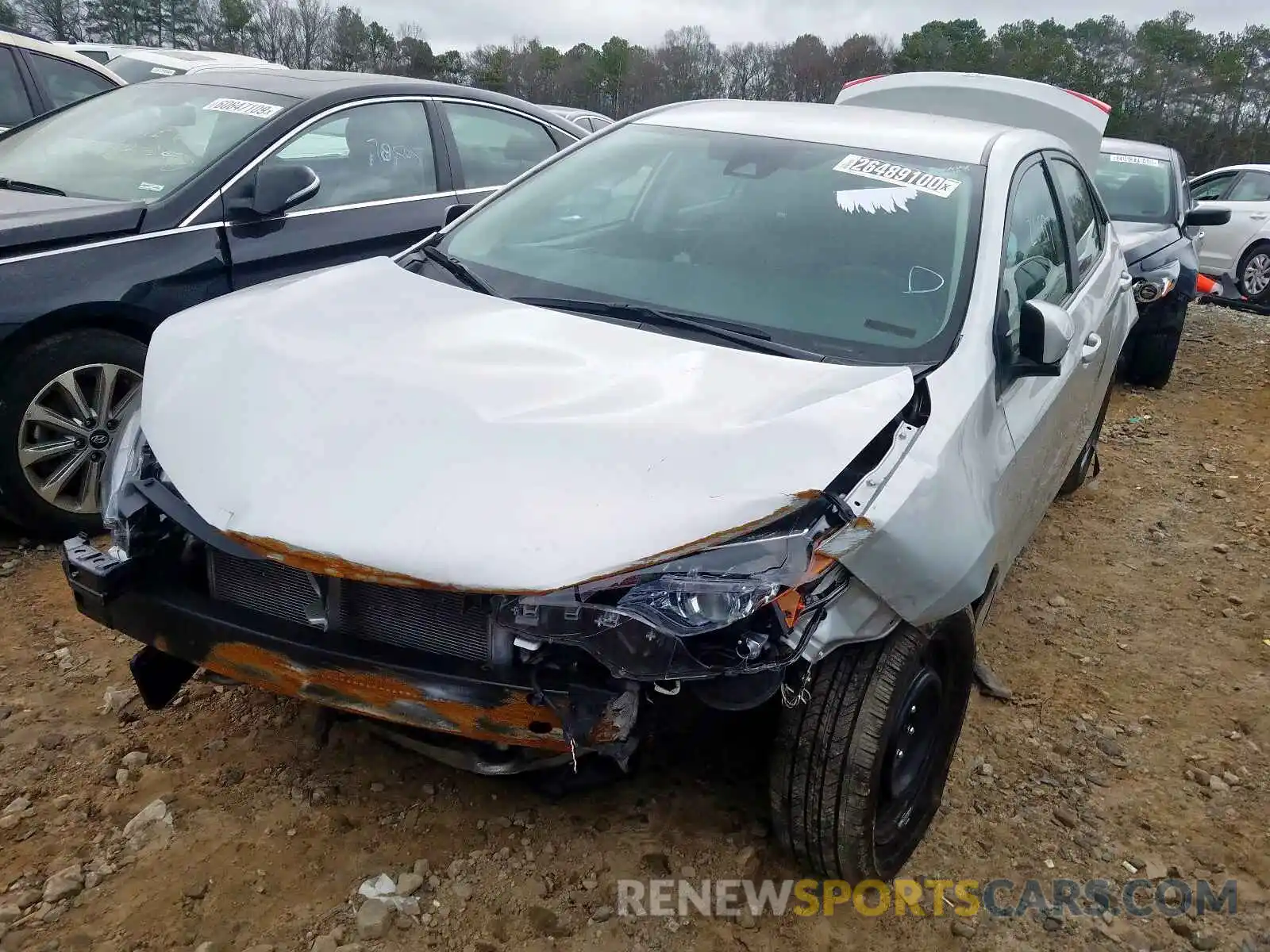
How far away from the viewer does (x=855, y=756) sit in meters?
2.03

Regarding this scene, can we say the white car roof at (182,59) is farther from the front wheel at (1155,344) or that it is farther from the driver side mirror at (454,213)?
the front wheel at (1155,344)

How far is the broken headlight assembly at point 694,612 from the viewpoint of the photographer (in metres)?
1.75

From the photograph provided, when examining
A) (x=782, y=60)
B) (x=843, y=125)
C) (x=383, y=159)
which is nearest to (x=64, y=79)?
(x=383, y=159)

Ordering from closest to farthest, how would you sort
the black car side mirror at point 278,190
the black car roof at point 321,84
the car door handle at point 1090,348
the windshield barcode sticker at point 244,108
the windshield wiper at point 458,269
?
the windshield wiper at point 458,269 < the car door handle at point 1090,348 < the black car side mirror at point 278,190 < the windshield barcode sticker at point 244,108 < the black car roof at point 321,84

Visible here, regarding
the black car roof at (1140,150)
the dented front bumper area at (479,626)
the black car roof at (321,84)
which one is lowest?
the dented front bumper area at (479,626)

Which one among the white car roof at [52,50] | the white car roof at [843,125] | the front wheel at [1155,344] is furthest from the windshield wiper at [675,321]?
the front wheel at [1155,344]

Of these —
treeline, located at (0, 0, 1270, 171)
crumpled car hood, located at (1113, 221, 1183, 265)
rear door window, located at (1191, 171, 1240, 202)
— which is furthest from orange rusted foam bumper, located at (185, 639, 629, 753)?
treeline, located at (0, 0, 1270, 171)

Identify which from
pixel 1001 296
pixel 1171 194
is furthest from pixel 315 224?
pixel 1171 194

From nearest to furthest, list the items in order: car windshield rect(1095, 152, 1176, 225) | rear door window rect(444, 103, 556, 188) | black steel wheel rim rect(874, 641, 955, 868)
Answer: black steel wheel rim rect(874, 641, 955, 868) < rear door window rect(444, 103, 556, 188) < car windshield rect(1095, 152, 1176, 225)

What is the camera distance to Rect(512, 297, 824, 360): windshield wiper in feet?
7.80

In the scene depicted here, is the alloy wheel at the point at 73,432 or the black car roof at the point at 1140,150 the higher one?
the black car roof at the point at 1140,150

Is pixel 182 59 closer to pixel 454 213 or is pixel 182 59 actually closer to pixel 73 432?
pixel 73 432

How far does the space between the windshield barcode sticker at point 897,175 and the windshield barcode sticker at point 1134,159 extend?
19.8 feet

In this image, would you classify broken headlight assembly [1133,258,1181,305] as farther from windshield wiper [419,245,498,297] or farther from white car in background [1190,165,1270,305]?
windshield wiper [419,245,498,297]
